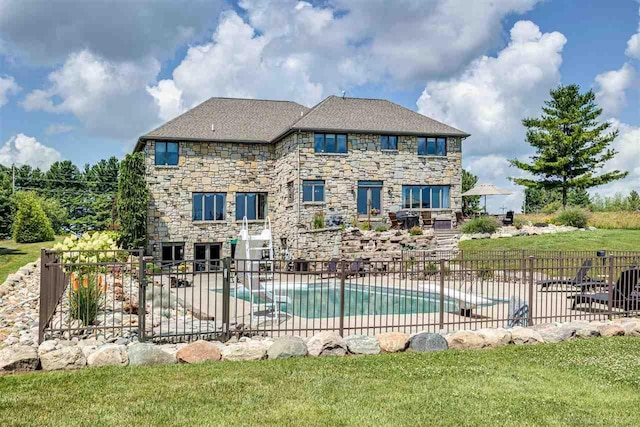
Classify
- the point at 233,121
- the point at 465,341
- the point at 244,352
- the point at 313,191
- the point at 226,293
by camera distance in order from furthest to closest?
the point at 233,121, the point at 313,191, the point at 226,293, the point at 465,341, the point at 244,352

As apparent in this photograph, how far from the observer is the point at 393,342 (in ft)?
27.9

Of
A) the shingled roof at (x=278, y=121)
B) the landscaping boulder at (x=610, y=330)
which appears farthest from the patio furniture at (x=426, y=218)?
the landscaping boulder at (x=610, y=330)

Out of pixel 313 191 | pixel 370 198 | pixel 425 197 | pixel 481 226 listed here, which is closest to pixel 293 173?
pixel 313 191

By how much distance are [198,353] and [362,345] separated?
2383mm

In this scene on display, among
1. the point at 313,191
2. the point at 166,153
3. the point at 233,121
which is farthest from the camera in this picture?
the point at 233,121

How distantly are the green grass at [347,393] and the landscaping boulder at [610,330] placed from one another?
63.2 inches

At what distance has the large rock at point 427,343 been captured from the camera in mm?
8547

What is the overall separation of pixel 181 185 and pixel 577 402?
1064 inches

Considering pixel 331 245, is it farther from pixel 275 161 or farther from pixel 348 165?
pixel 275 161

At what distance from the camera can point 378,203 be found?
31.2 meters

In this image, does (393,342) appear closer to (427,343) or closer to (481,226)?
(427,343)

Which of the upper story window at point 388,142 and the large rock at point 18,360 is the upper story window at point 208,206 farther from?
the large rock at point 18,360

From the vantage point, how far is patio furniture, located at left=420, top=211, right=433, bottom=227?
97.7 feet

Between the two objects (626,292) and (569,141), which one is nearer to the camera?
(626,292)
